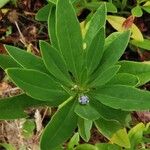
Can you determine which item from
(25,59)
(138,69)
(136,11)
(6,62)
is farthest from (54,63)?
(136,11)

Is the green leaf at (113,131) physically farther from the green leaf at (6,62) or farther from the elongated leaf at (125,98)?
the green leaf at (6,62)

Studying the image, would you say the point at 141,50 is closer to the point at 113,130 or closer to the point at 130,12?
the point at 130,12

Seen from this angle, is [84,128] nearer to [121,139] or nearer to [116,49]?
[121,139]

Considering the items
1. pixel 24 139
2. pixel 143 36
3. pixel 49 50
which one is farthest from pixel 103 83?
pixel 143 36

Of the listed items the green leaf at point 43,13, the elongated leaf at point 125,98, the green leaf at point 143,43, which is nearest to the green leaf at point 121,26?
the green leaf at point 143,43

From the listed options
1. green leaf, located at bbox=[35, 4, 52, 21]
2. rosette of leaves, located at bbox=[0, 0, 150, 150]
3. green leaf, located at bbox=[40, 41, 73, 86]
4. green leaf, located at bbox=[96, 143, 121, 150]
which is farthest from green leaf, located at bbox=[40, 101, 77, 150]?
green leaf, located at bbox=[35, 4, 52, 21]

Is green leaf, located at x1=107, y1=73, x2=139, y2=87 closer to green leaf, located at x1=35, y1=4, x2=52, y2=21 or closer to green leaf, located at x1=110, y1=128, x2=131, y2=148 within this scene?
green leaf, located at x1=110, y1=128, x2=131, y2=148
